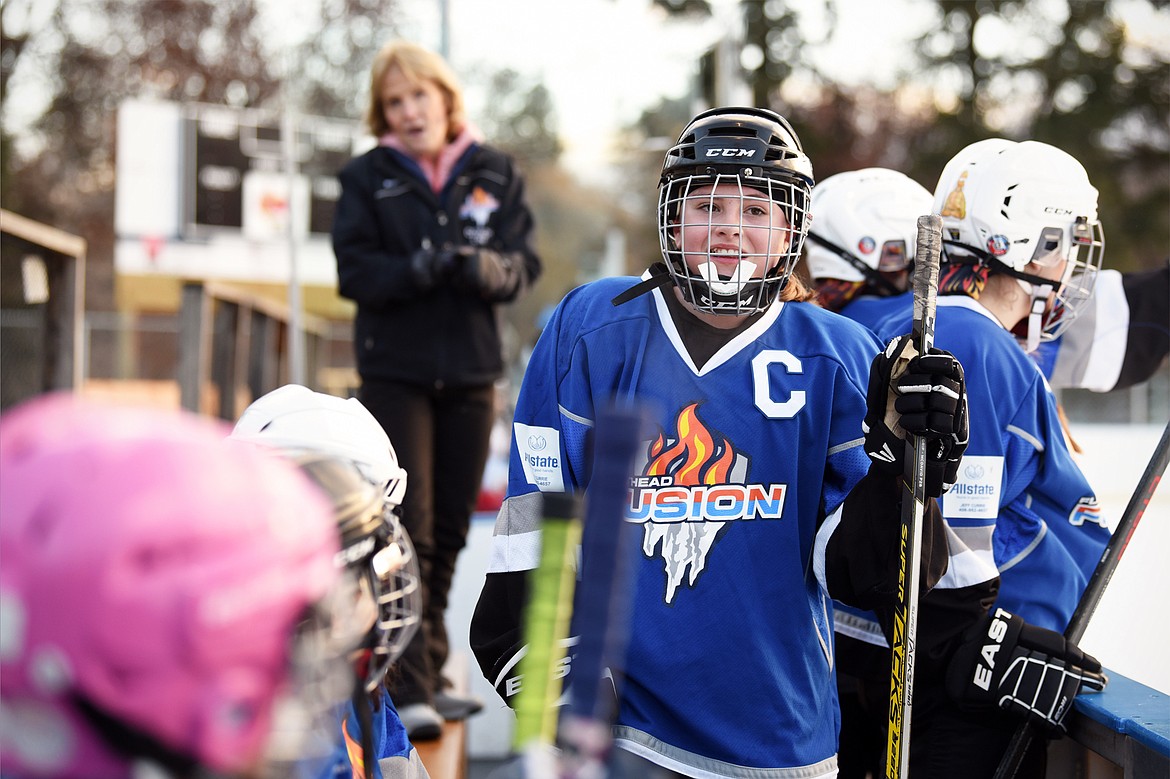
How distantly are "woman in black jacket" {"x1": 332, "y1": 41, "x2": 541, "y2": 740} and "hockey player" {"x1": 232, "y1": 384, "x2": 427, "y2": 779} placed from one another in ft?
5.52

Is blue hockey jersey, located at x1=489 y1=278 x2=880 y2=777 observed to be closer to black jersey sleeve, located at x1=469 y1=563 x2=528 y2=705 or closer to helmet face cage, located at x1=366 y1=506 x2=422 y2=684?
black jersey sleeve, located at x1=469 y1=563 x2=528 y2=705

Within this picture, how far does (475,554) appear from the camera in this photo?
5.41m

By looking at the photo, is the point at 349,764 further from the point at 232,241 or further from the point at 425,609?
the point at 232,241

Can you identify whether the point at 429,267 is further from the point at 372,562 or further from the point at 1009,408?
the point at 372,562

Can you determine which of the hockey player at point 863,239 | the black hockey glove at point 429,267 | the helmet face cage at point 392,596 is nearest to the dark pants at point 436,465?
the black hockey glove at point 429,267

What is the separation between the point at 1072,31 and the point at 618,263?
14.9 meters

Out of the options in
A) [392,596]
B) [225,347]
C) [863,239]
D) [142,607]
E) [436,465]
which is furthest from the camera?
[225,347]

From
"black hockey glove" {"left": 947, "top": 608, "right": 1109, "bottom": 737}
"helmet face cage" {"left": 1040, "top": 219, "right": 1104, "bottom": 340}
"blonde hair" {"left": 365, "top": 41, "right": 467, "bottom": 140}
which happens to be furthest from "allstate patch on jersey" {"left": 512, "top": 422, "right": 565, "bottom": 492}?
"blonde hair" {"left": 365, "top": 41, "right": 467, "bottom": 140}

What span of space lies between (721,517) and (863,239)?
166 cm

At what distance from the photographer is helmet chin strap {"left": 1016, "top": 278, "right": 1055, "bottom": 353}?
9.36 ft

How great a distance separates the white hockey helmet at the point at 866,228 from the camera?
139 inches

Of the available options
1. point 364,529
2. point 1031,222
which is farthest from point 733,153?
point 364,529

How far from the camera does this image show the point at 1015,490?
8.64 feet

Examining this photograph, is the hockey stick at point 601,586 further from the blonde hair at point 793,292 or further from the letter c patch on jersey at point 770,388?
the blonde hair at point 793,292
